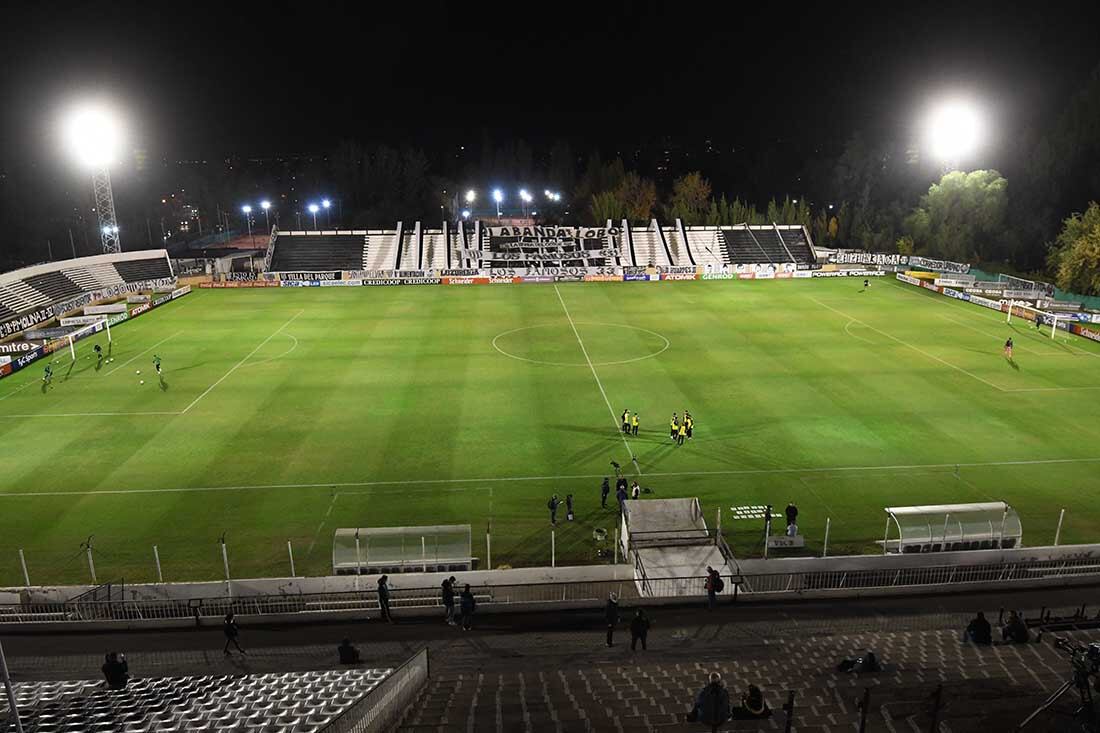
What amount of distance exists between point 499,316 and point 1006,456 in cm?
3455

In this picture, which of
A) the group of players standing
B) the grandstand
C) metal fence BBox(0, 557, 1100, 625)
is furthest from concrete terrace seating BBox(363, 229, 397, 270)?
metal fence BBox(0, 557, 1100, 625)

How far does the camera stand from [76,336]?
151 feet

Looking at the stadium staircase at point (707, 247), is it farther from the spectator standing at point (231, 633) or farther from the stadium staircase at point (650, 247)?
the spectator standing at point (231, 633)

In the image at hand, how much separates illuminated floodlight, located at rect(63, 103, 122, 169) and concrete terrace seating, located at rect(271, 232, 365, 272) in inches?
687

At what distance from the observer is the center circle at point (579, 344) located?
4144 centimetres

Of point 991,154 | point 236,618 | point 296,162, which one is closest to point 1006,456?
point 236,618

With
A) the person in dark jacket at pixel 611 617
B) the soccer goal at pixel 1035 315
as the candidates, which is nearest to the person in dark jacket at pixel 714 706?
the person in dark jacket at pixel 611 617

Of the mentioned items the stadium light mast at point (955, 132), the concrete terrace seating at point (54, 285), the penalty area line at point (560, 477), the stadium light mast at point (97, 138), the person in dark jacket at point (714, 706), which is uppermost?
the stadium light mast at point (955, 132)

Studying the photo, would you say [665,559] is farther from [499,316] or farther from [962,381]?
[499,316]

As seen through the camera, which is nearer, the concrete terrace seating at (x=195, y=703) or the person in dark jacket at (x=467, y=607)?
the concrete terrace seating at (x=195, y=703)

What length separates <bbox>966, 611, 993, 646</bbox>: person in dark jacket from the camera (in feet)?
47.9

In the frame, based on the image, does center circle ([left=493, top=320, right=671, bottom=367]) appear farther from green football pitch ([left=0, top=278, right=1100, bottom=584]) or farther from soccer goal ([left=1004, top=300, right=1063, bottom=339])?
soccer goal ([left=1004, top=300, right=1063, bottom=339])

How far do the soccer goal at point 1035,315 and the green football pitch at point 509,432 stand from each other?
1069mm

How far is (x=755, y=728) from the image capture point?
11.6m
